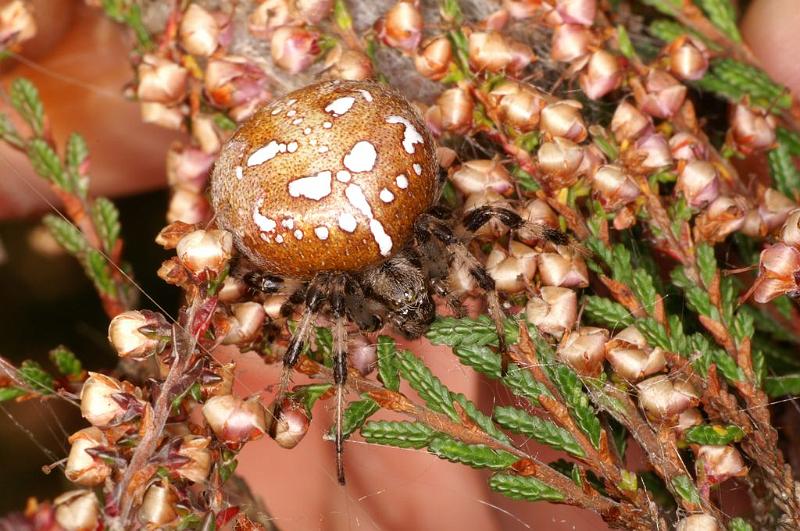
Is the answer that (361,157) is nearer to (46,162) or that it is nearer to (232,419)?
(232,419)

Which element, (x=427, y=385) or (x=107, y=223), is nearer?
(x=427, y=385)

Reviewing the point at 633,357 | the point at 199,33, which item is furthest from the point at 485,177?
the point at 199,33

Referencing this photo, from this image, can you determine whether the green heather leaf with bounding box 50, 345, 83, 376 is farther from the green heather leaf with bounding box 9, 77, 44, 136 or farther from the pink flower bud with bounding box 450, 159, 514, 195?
the pink flower bud with bounding box 450, 159, 514, 195

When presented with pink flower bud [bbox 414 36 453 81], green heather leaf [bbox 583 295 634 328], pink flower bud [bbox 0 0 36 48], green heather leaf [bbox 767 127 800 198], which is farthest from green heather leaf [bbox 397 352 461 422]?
pink flower bud [bbox 0 0 36 48]

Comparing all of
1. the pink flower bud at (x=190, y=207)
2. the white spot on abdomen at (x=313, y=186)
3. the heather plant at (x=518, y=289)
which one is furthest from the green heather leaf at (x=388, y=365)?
the pink flower bud at (x=190, y=207)

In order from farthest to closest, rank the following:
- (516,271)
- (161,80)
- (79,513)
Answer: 1. (161,80)
2. (516,271)
3. (79,513)

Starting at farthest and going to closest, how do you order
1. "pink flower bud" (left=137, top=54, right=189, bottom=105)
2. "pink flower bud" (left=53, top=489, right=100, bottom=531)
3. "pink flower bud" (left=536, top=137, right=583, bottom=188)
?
"pink flower bud" (left=137, top=54, right=189, bottom=105) → "pink flower bud" (left=536, top=137, right=583, bottom=188) → "pink flower bud" (left=53, top=489, right=100, bottom=531)
